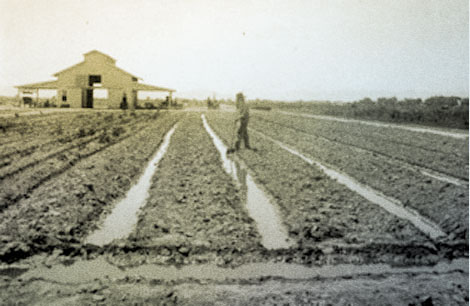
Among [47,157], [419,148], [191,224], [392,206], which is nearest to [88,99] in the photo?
[47,157]

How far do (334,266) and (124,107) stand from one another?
7.03 meters

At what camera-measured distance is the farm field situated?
352cm

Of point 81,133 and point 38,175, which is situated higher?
point 81,133

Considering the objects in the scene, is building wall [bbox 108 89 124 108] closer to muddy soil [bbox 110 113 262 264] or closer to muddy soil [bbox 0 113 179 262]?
muddy soil [bbox 0 113 179 262]

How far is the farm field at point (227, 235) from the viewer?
3.52 metres

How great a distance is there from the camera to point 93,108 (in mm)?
8789

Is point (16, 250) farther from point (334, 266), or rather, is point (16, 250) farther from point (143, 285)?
point (334, 266)

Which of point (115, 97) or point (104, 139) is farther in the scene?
point (104, 139)

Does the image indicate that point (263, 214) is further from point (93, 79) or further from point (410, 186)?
point (93, 79)

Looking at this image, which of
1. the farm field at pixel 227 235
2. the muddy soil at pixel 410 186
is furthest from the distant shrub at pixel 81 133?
the muddy soil at pixel 410 186

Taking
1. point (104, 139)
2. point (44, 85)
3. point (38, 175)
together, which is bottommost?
point (38, 175)

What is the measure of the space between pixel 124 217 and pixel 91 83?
4.11 m

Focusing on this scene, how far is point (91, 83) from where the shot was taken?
830cm

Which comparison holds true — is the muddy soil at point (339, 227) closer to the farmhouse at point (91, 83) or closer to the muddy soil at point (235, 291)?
the muddy soil at point (235, 291)
